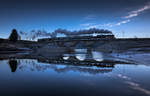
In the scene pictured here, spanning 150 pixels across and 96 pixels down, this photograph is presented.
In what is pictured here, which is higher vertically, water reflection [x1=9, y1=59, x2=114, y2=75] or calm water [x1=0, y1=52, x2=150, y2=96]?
calm water [x1=0, y1=52, x2=150, y2=96]

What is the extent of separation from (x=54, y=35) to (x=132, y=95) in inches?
4878

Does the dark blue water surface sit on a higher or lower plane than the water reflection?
higher

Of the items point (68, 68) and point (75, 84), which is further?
point (68, 68)

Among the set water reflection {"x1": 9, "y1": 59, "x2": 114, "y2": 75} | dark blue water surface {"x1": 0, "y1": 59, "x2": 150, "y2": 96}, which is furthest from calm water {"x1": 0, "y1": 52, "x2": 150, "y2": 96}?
water reflection {"x1": 9, "y1": 59, "x2": 114, "y2": 75}

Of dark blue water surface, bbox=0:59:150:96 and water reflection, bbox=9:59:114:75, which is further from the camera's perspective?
water reflection, bbox=9:59:114:75

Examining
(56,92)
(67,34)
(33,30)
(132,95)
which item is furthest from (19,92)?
(33,30)

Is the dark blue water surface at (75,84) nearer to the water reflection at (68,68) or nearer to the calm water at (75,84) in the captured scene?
the calm water at (75,84)

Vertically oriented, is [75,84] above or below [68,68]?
above

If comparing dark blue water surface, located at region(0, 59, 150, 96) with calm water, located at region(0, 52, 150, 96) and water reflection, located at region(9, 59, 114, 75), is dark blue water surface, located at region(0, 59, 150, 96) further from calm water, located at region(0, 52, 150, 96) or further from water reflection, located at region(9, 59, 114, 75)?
water reflection, located at region(9, 59, 114, 75)

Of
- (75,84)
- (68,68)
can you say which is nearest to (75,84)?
(75,84)

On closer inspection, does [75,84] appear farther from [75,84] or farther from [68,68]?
[68,68]

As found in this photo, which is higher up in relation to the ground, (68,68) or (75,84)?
(75,84)

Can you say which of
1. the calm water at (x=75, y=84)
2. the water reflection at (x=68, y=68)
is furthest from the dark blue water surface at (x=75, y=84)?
the water reflection at (x=68, y=68)

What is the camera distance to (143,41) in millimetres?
83938
